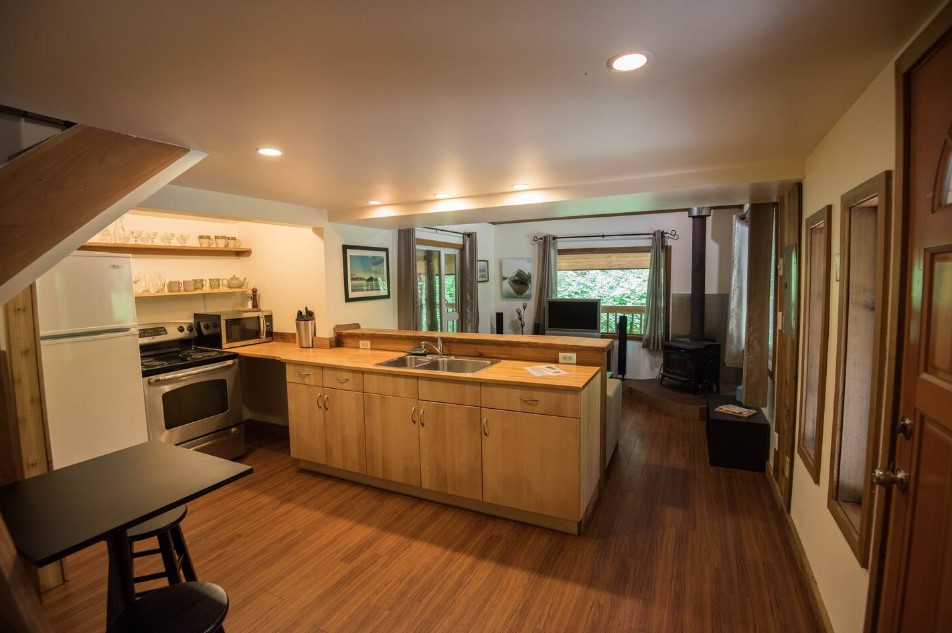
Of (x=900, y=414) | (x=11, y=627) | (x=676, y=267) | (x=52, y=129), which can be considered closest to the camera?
(x=11, y=627)

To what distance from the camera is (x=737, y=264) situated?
5.05 m

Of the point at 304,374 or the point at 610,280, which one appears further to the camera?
the point at 610,280

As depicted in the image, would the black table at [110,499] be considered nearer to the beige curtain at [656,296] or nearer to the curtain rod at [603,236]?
the beige curtain at [656,296]

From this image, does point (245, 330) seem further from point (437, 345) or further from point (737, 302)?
point (737, 302)

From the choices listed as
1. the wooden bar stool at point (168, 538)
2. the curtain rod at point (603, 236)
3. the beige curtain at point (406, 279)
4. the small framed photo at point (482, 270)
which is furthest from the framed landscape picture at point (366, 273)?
the curtain rod at point (603, 236)

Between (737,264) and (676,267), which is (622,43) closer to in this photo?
(737,264)

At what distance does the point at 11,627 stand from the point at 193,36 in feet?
4.76

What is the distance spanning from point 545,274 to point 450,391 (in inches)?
169

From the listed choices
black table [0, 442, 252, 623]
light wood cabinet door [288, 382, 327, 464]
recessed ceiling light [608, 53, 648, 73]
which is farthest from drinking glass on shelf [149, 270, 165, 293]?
recessed ceiling light [608, 53, 648, 73]

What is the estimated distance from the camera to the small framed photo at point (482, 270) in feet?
23.1

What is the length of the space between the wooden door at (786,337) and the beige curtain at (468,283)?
13.0 feet

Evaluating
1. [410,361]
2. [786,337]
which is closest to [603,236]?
[786,337]

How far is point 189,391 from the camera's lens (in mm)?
3469

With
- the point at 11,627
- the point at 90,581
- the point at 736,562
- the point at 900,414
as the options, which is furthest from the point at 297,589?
the point at 900,414
